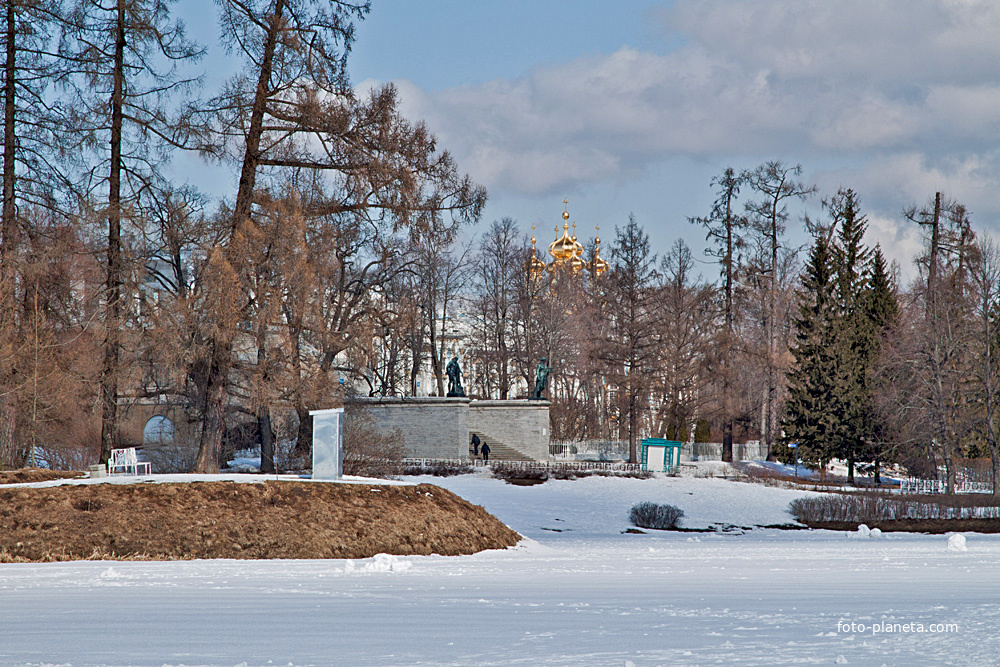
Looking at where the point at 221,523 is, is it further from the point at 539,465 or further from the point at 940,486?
the point at 940,486

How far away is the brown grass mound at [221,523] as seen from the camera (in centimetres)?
1364

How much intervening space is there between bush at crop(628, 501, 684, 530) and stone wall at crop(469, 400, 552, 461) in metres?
17.2

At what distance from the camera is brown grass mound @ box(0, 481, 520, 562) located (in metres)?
13.6

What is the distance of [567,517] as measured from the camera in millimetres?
26844

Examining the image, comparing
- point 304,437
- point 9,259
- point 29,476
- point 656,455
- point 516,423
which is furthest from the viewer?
point 516,423

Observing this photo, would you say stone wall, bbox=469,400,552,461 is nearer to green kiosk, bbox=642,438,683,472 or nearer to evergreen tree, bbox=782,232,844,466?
green kiosk, bbox=642,438,683,472

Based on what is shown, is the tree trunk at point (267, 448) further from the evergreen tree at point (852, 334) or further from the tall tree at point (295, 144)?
the evergreen tree at point (852, 334)

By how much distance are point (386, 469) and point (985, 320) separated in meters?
22.6

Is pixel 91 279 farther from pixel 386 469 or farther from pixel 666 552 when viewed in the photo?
pixel 666 552

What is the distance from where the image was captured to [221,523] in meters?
14.5

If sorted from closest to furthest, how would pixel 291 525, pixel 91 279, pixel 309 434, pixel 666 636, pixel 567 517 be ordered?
pixel 666 636 < pixel 291 525 < pixel 91 279 < pixel 567 517 < pixel 309 434

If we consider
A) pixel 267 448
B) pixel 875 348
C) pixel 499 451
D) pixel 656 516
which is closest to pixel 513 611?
pixel 656 516

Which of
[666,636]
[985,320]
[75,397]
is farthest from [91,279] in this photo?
[985,320]

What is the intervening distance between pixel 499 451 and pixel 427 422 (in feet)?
15.2
